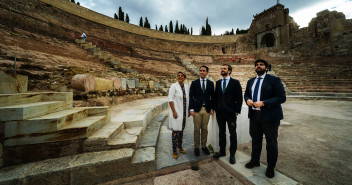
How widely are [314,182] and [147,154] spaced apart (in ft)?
7.39

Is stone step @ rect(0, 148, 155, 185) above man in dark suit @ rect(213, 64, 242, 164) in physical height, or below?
below

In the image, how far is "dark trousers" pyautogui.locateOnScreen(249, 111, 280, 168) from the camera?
173 centimetres

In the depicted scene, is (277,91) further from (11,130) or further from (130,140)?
(11,130)

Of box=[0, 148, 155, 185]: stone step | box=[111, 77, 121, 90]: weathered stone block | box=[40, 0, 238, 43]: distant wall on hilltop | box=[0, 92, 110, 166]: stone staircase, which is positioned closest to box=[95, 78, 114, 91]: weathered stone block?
box=[111, 77, 121, 90]: weathered stone block

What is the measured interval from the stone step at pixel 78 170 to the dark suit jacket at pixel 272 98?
193cm

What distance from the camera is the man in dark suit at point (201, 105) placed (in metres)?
2.27

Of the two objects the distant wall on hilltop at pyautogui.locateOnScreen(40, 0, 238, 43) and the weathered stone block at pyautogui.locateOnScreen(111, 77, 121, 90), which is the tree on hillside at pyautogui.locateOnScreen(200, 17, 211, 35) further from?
the weathered stone block at pyautogui.locateOnScreen(111, 77, 121, 90)

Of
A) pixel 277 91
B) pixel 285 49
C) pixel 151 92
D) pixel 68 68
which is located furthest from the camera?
pixel 285 49

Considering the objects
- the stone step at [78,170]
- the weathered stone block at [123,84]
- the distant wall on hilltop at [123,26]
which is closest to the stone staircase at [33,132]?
the stone step at [78,170]

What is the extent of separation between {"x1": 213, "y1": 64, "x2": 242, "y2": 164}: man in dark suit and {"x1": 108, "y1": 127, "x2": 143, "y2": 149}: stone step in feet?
4.64

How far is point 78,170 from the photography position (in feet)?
5.18

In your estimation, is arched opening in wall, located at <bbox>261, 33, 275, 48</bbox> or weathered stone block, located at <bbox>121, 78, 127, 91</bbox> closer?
weathered stone block, located at <bbox>121, 78, 127, 91</bbox>

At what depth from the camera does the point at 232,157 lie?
2029 millimetres

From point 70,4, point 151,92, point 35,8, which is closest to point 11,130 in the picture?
point 151,92
